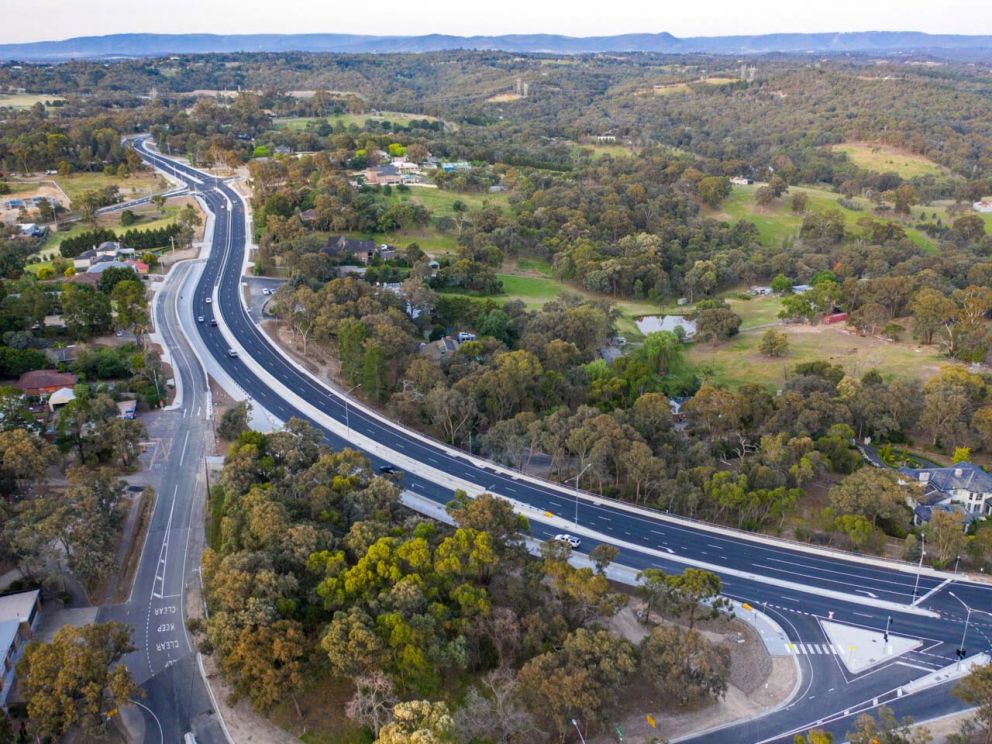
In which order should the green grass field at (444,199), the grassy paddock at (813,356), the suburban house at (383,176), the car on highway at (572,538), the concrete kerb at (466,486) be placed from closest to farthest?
the concrete kerb at (466,486)
the car on highway at (572,538)
the grassy paddock at (813,356)
the green grass field at (444,199)
the suburban house at (383,176)

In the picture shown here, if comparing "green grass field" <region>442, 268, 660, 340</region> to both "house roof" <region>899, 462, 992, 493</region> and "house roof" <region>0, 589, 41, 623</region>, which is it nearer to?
"house roof" <region>899, 462, 992, 493</region>

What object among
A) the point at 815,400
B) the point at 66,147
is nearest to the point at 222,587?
the point at 815,400

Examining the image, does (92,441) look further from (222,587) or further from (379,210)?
(379,210)

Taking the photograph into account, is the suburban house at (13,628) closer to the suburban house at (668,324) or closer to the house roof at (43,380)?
the house roof at (43,380)

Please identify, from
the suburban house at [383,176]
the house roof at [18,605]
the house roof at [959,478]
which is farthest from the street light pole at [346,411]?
the suburban house at [383,176]

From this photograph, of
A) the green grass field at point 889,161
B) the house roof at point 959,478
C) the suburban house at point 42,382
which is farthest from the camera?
the green grass field at point 889,161

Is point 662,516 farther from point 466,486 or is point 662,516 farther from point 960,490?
point 960,490

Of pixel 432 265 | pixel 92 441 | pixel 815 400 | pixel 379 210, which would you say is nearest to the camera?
pixel 92 441
